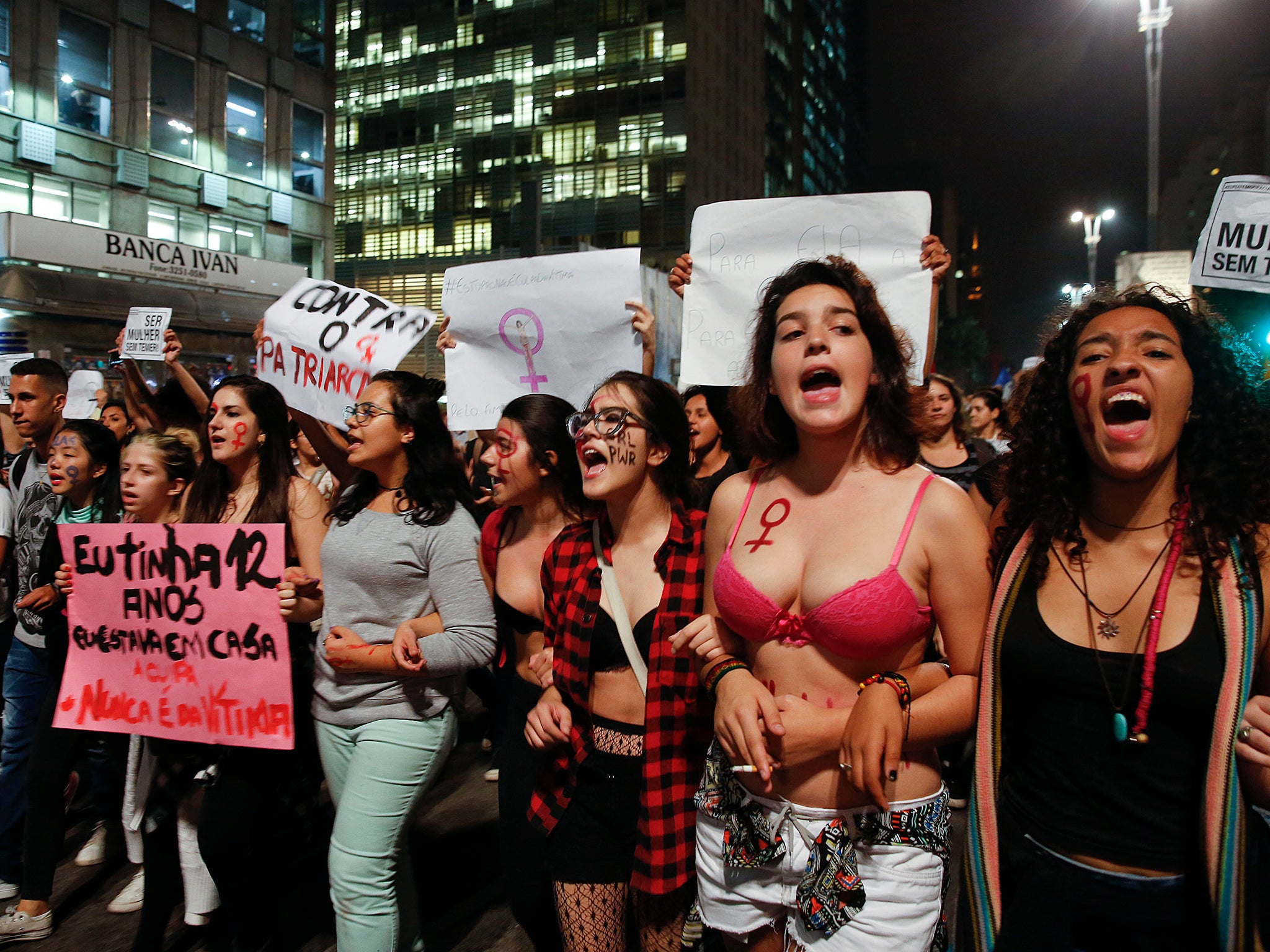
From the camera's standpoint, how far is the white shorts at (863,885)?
194 centimetres

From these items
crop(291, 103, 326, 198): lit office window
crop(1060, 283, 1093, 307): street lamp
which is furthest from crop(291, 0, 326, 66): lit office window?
crop(1060, 283, 1093, 307): street lamp

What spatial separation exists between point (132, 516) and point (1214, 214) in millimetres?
5282

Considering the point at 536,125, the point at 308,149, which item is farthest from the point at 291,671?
the point at 536,125

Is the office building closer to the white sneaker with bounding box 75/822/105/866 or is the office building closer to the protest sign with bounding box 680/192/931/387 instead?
the white sneaker with bounding box 75/822/105/866

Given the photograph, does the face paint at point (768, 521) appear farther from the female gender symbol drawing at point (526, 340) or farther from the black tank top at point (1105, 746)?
the female gender symbol drawing at point (526, 340)

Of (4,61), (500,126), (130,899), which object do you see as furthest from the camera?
(500,126)

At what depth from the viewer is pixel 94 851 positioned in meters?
4.54

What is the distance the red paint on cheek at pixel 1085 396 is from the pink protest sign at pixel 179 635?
2.76m

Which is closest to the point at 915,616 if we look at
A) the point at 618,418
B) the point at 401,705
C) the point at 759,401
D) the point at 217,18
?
the point at 759,401

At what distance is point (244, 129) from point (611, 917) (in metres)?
31.8

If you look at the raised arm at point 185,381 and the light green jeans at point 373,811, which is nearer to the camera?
the light green jeans at point 373,811

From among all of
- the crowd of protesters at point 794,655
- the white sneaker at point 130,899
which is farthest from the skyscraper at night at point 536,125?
the crowd of protesters at point 794,655

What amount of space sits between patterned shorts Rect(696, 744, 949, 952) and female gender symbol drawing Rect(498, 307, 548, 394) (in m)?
2.60

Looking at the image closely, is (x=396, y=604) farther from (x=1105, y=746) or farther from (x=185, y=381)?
(x=185, y=381)
